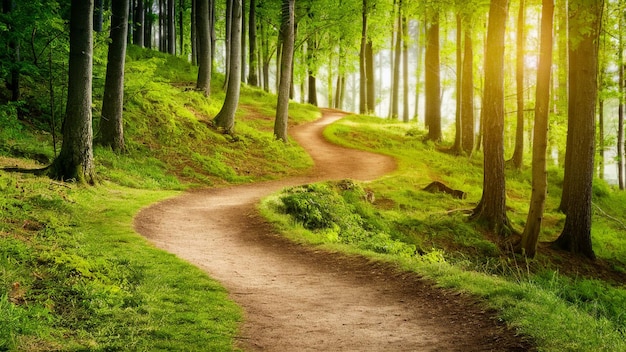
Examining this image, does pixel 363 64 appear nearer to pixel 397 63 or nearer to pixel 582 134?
pixel 397 63

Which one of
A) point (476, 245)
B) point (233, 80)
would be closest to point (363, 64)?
point (233, 80)

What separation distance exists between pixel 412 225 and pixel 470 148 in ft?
41.9

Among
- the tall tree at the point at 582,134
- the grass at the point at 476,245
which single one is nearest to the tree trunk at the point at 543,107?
the grass at the point at 476,245

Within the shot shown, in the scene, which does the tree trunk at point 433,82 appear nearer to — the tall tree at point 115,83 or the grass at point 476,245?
the grass at point 476,245

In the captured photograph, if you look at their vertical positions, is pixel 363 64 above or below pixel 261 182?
above

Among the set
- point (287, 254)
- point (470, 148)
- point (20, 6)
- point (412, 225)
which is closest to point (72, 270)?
point (287, 254)

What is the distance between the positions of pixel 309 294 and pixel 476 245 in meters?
7.04

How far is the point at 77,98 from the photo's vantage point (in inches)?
484

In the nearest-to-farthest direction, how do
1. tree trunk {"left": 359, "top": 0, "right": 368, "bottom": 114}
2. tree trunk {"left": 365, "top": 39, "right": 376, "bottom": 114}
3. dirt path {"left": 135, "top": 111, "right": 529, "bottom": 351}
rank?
dirt path {"left": 135, "top": 111, "right": 529, "bottom": 351}
tree trunk {"left": 359, "top": 0, "right": 368, "bottom": 114}
tree trunk {"left": 365, "top": 39, "right": 376, "bottom": 114}

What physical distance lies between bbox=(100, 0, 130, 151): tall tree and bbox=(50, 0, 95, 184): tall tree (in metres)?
3.59

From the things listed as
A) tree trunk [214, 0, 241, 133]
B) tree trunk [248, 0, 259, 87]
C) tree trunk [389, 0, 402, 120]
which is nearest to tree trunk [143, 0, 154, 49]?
tree trunk [248, 0, 259, 87]

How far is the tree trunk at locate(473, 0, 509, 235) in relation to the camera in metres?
13.3

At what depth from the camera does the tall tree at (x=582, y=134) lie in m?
13.9

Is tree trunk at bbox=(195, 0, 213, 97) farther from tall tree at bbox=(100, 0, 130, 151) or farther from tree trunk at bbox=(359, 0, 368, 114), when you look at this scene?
tree trunk at bbox=(359, 0, 368, 114)
